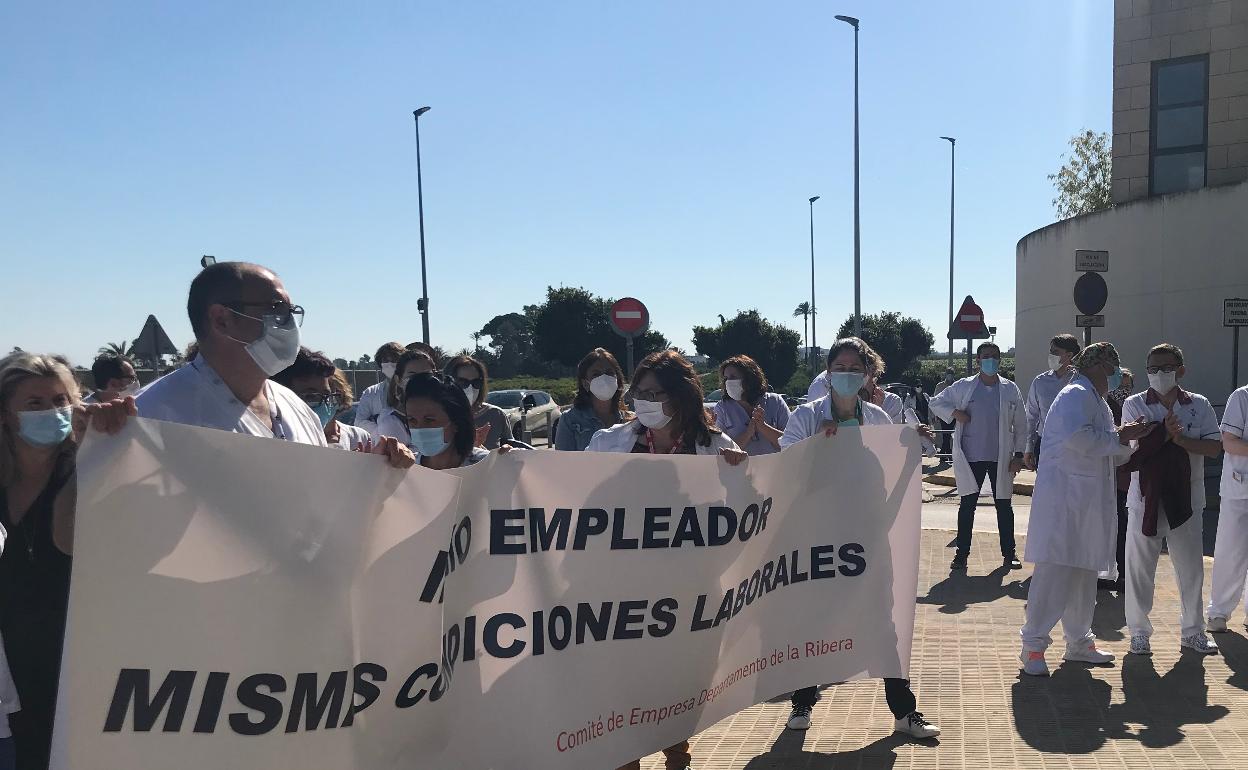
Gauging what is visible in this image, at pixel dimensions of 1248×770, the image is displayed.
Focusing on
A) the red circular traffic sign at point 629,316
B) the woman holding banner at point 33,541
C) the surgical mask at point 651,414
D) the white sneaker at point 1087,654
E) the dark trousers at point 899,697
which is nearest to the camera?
the woman holding banner at point 33,541

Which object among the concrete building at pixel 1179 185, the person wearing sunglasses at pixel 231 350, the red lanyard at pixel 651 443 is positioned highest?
the concrete building at pixel 1179 185

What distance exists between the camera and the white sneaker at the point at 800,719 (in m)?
4.89

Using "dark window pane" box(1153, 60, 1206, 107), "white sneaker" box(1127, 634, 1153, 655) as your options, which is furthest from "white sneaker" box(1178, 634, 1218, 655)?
"dark window pane" box(1153, 60, 1206, 107)

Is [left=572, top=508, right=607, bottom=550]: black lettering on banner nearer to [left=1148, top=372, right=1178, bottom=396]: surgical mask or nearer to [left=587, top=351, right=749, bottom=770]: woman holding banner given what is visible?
[left=587, top=351, right=749, bottom=770]: woman holding banner

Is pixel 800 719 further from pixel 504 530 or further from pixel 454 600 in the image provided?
pixel 454 600

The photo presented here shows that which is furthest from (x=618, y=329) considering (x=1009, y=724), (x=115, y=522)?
(x=115, y=522)

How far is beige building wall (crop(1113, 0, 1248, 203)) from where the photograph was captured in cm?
1973

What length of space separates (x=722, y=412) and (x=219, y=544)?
4.89 meters

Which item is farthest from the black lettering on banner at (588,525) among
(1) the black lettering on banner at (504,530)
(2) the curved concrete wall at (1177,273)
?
(2) the curved concrete wall at (1177,273)

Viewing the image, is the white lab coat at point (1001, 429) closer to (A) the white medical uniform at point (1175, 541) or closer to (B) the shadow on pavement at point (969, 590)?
(B) the shadow on pavement at point (969, 590)

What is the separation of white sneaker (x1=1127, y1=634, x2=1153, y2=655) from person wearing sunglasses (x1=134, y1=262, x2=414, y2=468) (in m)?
4.98

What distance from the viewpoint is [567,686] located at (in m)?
3.69

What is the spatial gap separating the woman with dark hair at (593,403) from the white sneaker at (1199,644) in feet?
12.1

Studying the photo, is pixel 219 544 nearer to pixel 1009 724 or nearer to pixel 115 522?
pixel 115 522
